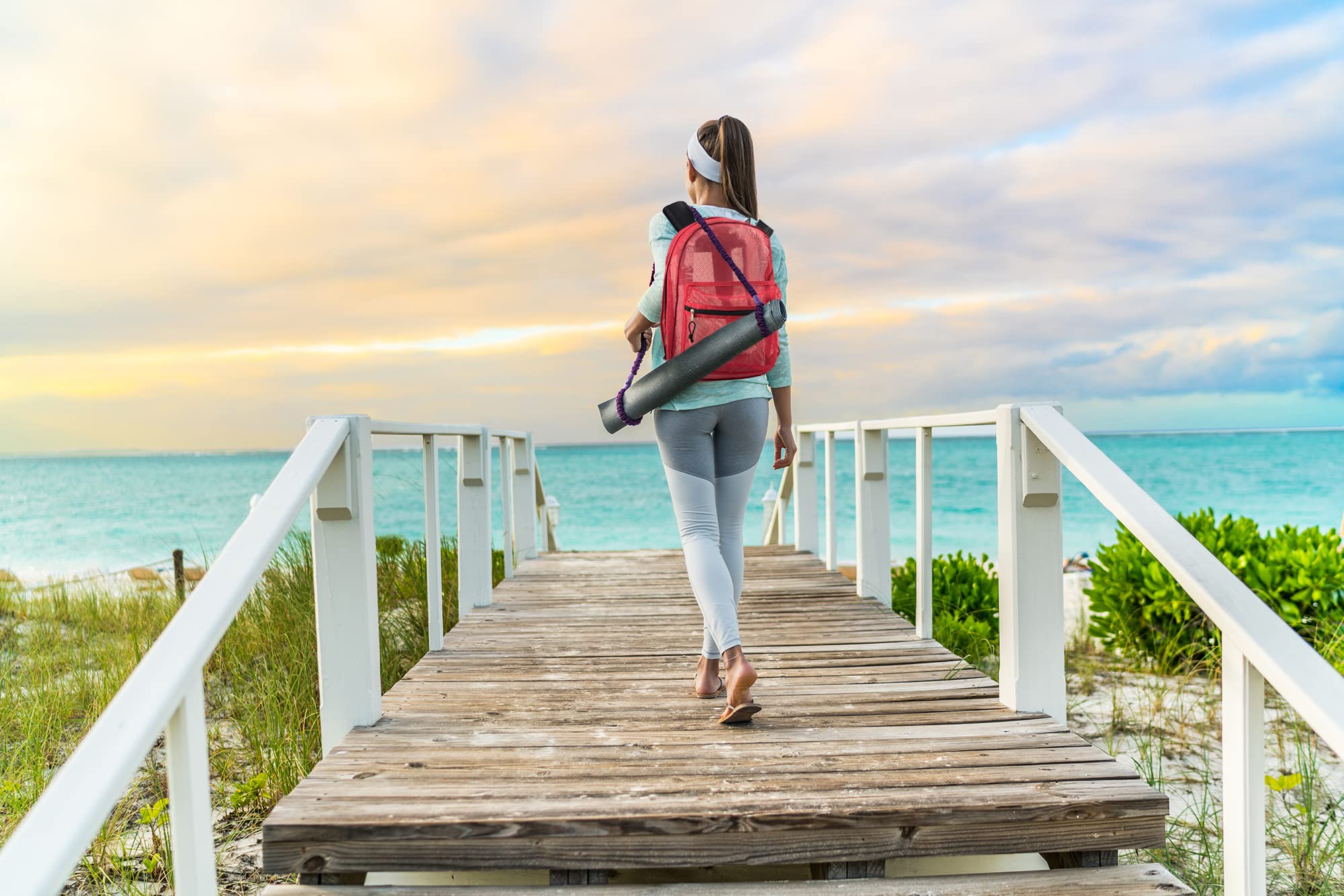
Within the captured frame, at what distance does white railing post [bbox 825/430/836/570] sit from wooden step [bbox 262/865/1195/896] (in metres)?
2.48

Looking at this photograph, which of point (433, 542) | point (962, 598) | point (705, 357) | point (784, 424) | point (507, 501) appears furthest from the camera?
point (507, 501)

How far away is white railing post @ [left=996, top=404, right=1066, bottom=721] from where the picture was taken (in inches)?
88.1

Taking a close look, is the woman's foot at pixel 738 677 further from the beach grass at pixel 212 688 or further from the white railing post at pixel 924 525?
the beach grass at pixel 212 688

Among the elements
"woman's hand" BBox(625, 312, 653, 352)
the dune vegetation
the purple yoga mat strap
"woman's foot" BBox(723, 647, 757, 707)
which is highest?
"woman's hand" BBox(625, 312, 653, 352)

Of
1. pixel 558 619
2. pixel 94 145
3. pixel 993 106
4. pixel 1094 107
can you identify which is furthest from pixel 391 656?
pixel 1094 107

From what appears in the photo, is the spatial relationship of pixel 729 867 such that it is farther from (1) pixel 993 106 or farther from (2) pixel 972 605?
(1) pixel 993 106

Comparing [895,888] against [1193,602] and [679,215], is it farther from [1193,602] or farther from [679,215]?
[1193,602]

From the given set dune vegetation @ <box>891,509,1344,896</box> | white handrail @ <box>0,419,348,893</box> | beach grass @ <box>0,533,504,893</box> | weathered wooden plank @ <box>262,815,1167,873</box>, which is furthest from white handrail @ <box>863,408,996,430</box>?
beach grass @ <box>0,533,504,893</box>

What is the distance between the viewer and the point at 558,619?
3.87 m

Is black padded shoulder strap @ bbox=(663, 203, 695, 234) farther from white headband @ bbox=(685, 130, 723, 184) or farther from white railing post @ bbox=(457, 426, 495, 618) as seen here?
white railing post @ bbox=(457, 426, 495, 618)

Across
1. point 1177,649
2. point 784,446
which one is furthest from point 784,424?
point 1177,649

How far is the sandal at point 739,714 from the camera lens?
222 cm

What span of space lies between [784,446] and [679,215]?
861mm

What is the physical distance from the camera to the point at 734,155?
2.21 meters
